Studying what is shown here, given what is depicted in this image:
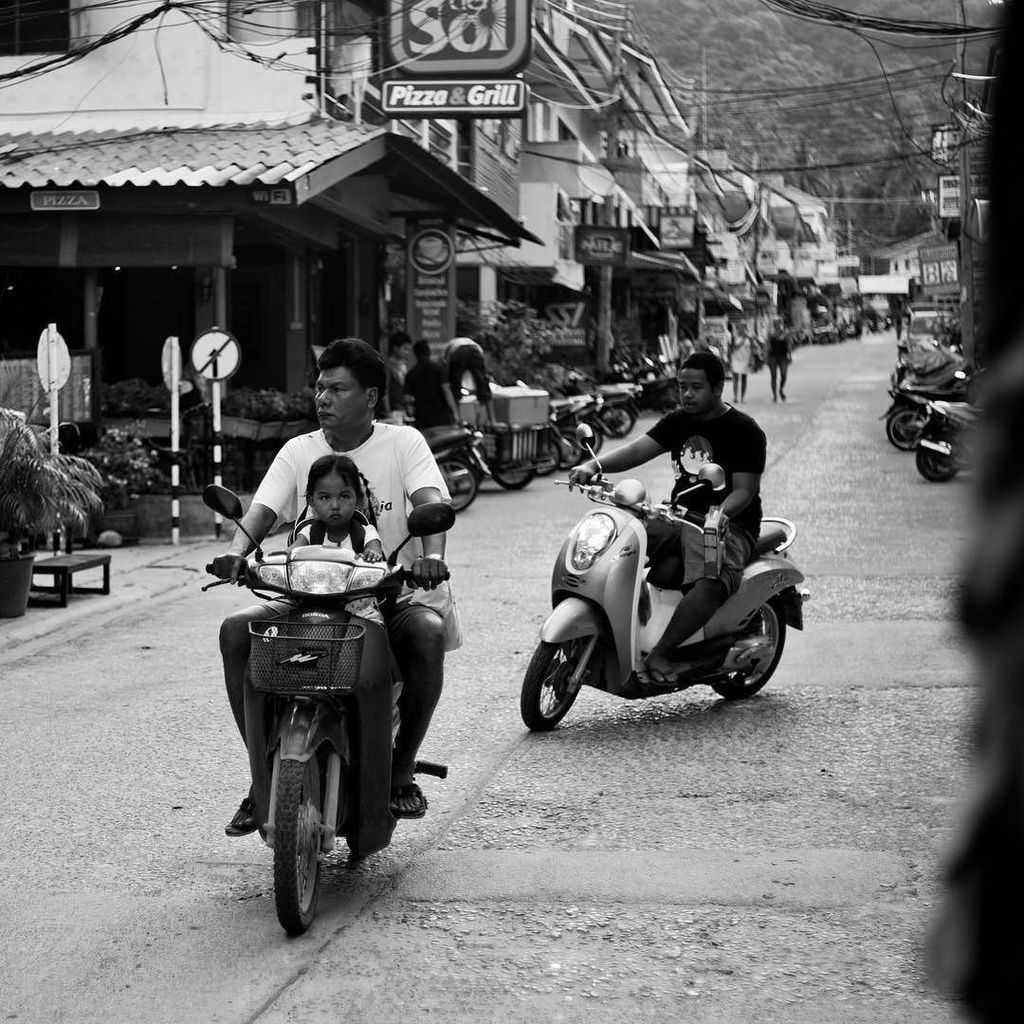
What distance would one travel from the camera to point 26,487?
11.1 metres

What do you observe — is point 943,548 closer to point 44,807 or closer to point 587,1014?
point 44,807

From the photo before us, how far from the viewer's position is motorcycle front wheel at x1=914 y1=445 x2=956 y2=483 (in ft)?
67.5

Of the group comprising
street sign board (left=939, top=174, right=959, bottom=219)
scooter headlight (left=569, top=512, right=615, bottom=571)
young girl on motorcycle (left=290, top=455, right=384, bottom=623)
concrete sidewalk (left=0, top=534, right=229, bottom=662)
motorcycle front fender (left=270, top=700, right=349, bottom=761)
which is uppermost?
street sign board (left=939, top=174, right=959, bottom=219)

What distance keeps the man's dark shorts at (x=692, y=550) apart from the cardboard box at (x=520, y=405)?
39.8ft

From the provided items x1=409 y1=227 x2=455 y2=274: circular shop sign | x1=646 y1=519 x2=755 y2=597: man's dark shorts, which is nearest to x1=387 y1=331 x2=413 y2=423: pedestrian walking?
x1=409 y1=227 x2=455 y2=274: circular shop sign

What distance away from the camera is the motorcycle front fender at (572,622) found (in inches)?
293

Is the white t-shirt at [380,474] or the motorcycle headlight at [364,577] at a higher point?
the white t-shirt at [380,474]

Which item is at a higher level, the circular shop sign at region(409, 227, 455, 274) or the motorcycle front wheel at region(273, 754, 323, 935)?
the circular shop sign at region(409, 227, 455, 274)

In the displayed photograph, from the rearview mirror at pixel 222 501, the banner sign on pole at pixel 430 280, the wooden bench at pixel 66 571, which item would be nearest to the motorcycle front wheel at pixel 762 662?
the rearview mirror at pixel 222 501

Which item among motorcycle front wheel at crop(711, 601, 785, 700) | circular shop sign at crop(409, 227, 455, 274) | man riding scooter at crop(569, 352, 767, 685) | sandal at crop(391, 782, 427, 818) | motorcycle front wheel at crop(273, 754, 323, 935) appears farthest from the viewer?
circular shop sign at crop(409, 227, 455, 274)

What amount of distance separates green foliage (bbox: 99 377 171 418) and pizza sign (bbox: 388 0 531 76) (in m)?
5.57

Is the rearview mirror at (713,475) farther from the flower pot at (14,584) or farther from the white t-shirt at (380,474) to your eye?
the flower pot at (14,584)

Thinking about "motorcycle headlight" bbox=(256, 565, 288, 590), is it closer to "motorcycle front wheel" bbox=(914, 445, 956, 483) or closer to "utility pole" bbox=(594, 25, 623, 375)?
"motorcycle front wheel" bbox=(914, 445, 956, 483)

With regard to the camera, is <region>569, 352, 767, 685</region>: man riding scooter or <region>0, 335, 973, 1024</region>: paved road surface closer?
<region>0, 335, 973, 1024</region>: paved road surface
